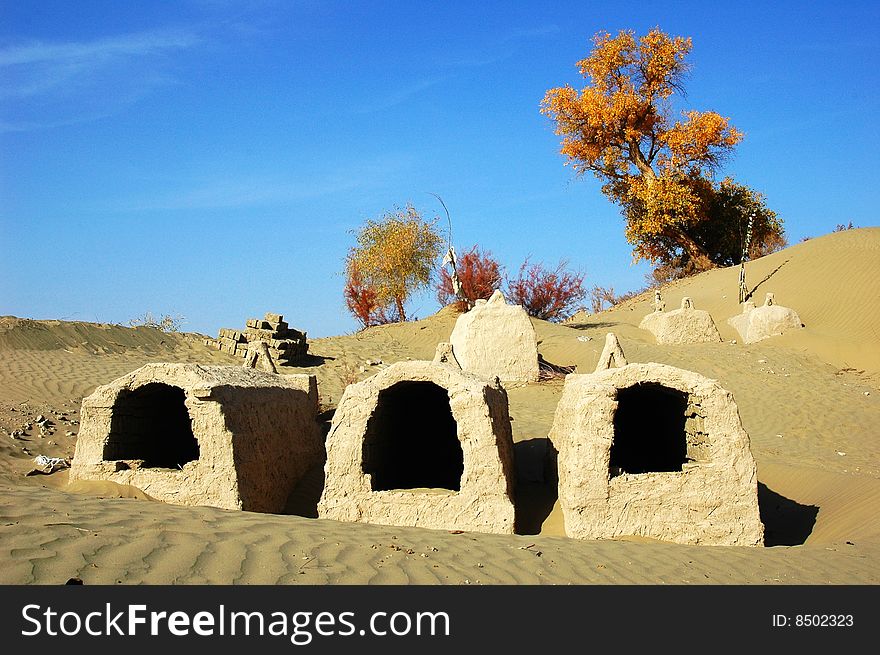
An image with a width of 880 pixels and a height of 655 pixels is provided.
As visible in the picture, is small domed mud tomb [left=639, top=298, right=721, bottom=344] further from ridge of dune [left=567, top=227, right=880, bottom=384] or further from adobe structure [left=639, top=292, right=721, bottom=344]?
Answer: ridge of dune [left=567, top=227, right=880, bottom=384]

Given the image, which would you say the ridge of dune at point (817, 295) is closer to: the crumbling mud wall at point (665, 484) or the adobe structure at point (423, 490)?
the crumbling mud wall at point (665, 484)

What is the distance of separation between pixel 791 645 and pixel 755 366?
14.5m

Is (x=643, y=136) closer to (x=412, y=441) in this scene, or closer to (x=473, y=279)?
(x=473, y=279)

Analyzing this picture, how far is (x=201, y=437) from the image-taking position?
8109 mm

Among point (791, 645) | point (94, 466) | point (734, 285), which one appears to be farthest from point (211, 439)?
point (734, 285)

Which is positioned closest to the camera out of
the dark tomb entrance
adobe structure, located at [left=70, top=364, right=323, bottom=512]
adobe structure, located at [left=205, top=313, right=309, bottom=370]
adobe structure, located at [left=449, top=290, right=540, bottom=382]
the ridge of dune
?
adobe structure, located at [left=70, top=364, right=323, bottom=512]

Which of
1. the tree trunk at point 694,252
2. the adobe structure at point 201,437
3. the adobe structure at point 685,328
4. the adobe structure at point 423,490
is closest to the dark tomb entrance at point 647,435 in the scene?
the adobe structure at point 423,490

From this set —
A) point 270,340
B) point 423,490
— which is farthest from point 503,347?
point 423,490

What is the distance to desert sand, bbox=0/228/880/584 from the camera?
4875mm

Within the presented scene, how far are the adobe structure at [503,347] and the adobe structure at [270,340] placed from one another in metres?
4.33

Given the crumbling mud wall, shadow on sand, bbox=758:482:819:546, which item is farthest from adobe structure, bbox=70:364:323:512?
shadow on sand, bbox=758:482:819:546

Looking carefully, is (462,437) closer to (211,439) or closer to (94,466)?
(211,439)

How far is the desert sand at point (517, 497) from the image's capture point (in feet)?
16.0

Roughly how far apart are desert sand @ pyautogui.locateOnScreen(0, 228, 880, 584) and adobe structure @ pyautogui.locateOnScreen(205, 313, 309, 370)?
0.35m
